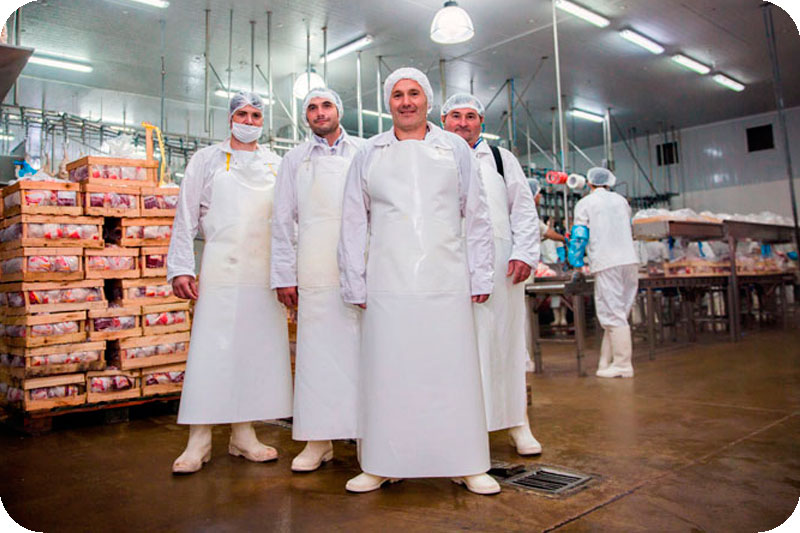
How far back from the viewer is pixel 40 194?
152 inches

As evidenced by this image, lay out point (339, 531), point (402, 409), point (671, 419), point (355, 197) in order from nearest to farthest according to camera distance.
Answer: point (339, 531) → point (402, 409) → point (355, 197) → point (671, 419)

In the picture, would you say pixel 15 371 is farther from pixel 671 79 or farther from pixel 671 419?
pixel 671 79

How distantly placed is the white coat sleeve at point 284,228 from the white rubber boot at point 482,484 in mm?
1165

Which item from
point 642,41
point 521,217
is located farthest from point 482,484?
point 642,41

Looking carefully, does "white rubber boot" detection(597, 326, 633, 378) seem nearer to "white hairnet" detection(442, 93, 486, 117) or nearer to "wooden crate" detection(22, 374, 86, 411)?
"white hairnet" detection(442, 93, 486, 117)

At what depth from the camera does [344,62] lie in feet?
30.9

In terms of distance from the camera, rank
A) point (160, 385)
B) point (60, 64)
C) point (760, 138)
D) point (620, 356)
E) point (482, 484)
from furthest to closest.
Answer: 1. point (760, 138)
2. point (60, 64)
3. point (620, 356)
4. point (160, 385)
5. point (482, 484)

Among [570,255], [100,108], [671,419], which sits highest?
[100,108]

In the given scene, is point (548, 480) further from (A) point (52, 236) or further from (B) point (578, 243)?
(A) point (52, 236)

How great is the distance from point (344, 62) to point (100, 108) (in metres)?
4.69

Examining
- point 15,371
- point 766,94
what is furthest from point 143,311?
point 766,94

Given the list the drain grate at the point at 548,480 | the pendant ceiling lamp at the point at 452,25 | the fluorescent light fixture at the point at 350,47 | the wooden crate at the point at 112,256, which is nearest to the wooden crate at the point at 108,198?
the wooden crate at the point at 112,256

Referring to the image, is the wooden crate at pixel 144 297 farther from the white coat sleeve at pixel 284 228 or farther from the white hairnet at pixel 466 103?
the white hairnet at pixel 466 103

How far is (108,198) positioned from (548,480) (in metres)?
3.37
